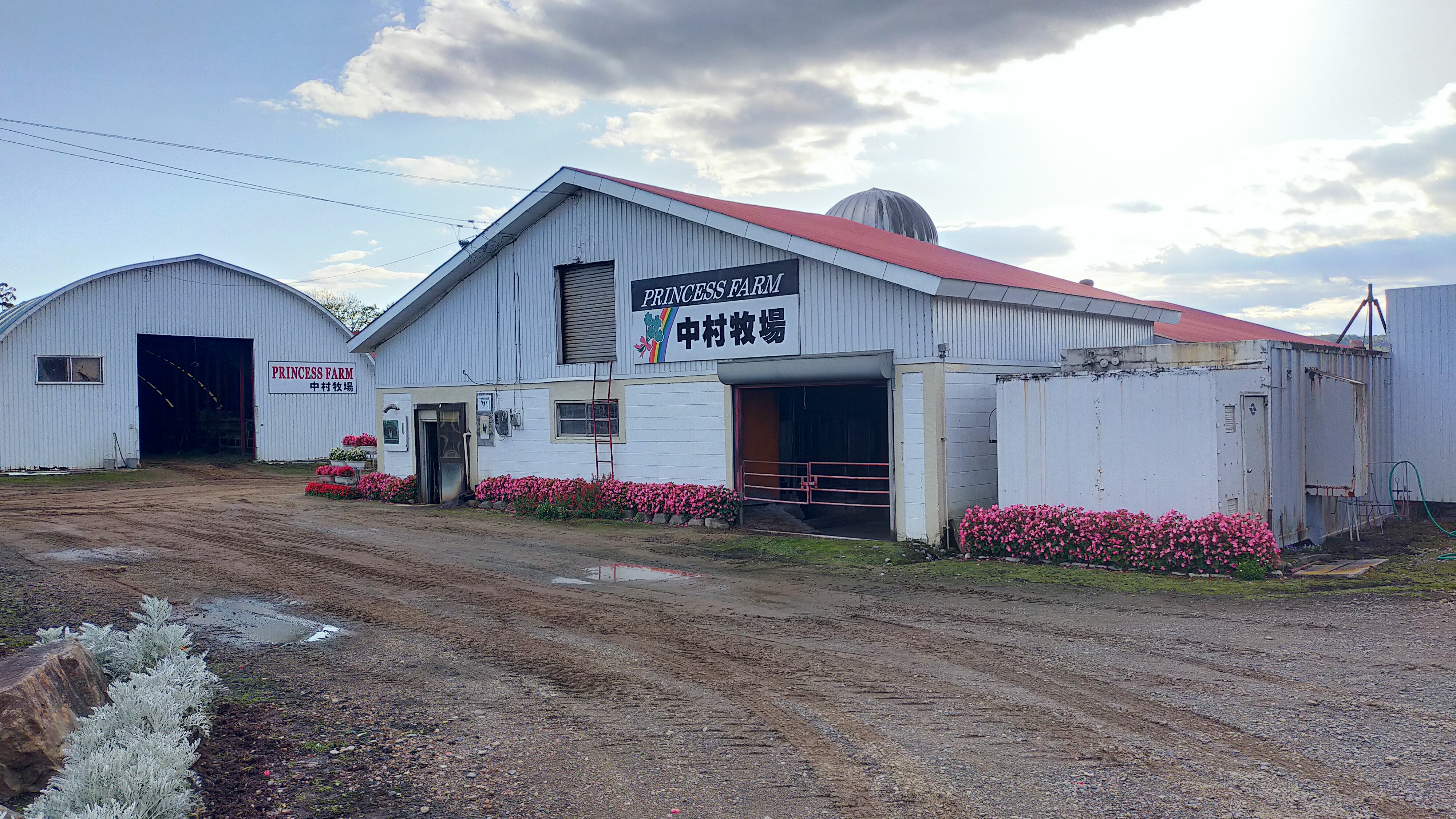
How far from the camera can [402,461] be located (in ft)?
72.1

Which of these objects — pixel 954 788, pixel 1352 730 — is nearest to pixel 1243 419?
pixel 1352 730

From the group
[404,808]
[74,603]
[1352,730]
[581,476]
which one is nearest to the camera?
[404,808]

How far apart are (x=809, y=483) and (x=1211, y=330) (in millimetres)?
16272

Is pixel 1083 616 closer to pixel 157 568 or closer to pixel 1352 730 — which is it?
pixel 1352 730

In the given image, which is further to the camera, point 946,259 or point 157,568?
point 946,259

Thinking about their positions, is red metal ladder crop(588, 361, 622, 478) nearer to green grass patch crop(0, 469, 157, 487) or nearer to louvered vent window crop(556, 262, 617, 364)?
louvered vent window crop(556, 262, 617, 364)

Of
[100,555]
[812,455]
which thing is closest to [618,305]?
[812,455]

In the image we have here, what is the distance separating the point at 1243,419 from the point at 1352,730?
6.23 m

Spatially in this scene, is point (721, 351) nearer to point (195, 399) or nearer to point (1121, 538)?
point (1121, 538)

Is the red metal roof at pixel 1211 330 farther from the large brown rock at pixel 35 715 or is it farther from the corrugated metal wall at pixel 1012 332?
the large brown rock at pixel 35 715

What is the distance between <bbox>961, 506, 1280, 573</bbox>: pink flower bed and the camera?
1066 cm

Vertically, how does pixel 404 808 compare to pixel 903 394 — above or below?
below

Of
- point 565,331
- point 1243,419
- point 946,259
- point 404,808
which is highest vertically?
point 946,259

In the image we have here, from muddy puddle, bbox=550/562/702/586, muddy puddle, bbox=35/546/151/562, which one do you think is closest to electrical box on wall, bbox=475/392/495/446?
muddy puddle, bbox=35/546/151/562
